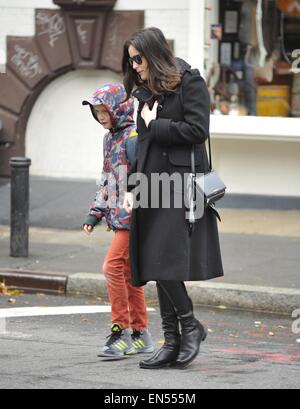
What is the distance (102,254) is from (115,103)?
412cm

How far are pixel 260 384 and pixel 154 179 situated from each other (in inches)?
51.2

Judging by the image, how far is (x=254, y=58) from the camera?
43.6 feet

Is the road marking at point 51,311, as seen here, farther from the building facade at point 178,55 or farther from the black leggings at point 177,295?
the building facade at point 178,55

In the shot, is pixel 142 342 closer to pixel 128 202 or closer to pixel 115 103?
pixel 128 202

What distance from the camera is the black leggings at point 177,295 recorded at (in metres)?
6.42

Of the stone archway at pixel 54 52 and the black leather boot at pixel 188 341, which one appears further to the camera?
the stone archway at pixel 54 52

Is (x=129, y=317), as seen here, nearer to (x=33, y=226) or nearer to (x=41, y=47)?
(x=33, y=226)

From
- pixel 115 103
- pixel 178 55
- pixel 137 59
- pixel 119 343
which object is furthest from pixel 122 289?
pixel 178 55

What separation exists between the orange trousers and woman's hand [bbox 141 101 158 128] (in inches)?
31.4

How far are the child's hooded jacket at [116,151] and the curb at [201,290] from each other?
236cm

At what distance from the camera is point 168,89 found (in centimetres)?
634

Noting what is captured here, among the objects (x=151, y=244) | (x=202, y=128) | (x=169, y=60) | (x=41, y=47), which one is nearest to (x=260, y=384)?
(x=151, y=244)

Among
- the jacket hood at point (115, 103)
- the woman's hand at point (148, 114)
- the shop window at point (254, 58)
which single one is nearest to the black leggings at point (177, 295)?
the woman's hand at point (148, 114)

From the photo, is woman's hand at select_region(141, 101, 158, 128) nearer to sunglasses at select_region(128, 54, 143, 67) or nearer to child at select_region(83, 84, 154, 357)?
sunglasses at select_region(128, 54, 143, 67)
